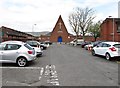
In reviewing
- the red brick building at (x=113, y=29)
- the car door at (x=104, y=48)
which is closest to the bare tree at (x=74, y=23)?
the red brick building at (x=113, y=29)

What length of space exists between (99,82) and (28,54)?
18.8 feet

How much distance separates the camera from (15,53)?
38.0ft

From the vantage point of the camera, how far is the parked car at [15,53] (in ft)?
38.0

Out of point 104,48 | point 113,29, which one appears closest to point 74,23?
point 113,29

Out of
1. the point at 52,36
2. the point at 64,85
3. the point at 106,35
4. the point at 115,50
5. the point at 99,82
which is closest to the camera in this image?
the point at 64,85

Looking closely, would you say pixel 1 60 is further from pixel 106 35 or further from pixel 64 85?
pixel 106 35

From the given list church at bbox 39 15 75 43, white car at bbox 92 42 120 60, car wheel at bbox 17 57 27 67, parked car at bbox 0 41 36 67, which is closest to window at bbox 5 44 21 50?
parked car at bbox 0 41 36 67

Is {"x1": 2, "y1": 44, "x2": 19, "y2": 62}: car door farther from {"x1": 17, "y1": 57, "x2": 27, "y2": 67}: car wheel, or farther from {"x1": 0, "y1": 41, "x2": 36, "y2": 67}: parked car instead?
{"x1": 17, "y1": 57, "x2": 27, "y2": 67}: car wheel

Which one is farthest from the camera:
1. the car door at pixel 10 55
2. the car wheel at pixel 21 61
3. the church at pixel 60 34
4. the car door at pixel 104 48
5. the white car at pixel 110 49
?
the church at pixel 60 34

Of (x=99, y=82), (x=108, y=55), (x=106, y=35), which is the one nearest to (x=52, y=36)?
(x=106, y=35)

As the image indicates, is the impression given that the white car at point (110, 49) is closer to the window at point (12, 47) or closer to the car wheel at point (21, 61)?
the car wheel at point (21, 61)

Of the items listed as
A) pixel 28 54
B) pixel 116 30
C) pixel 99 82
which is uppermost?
pixel 116 30

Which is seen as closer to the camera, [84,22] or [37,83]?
[37,83]

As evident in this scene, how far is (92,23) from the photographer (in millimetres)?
57375
